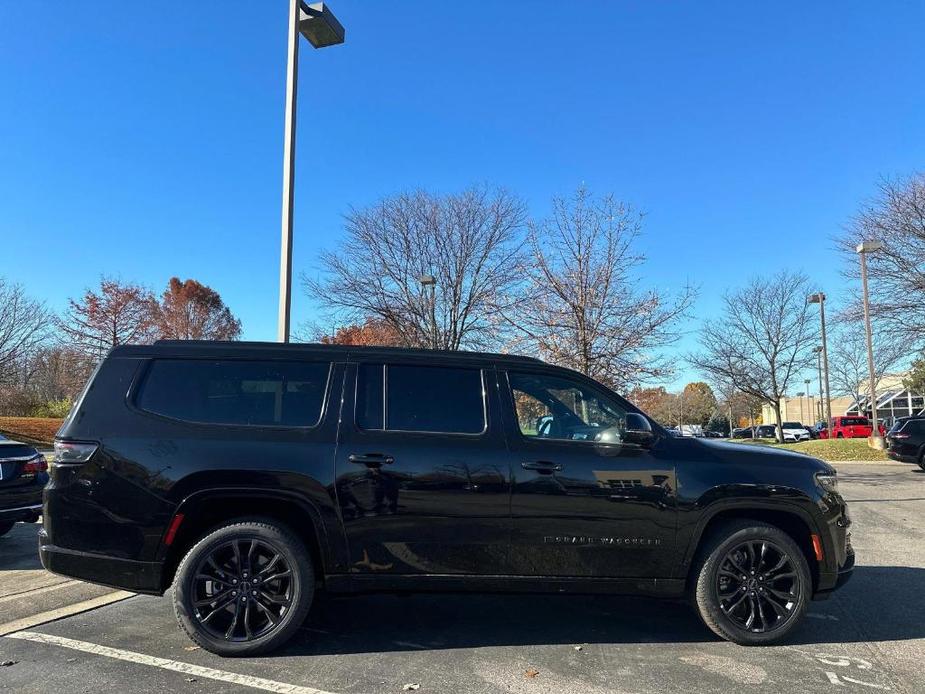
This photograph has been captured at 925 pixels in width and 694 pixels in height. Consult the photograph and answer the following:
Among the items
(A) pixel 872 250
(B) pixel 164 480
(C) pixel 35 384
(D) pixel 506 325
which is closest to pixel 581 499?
(B) pixel 164 480

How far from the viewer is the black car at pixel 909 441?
53.6 ft

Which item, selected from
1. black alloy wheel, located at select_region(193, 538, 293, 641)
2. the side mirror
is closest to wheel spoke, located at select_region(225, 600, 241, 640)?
black alloy wheel, located at select_region(193, 538, 293, 641)

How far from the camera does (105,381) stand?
4301 millimetres

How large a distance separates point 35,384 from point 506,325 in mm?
34188

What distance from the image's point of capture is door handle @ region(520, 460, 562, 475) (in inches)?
165

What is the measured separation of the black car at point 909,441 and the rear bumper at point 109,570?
59.5ft

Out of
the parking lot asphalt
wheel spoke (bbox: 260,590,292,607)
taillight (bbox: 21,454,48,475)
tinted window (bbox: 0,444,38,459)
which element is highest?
tinted window (bbox: 0,444,38,459)

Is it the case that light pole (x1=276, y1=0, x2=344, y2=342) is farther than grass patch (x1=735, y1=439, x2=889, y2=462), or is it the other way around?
grass patch (x1=735, y1=439, x2=889, y2=462)

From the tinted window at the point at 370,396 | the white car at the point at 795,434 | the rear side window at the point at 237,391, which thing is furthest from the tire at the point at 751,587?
the white car at the point at 795,434

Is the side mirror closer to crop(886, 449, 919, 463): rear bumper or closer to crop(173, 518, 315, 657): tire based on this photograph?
crop(173, 518, 315, 657): tire

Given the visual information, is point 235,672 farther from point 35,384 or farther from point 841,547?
point 35,384

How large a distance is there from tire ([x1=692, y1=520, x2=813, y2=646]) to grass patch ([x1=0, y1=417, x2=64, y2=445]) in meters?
26.1

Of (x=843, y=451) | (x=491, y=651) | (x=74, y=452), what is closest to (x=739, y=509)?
(x=491, y=651)

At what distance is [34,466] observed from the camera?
7.05 meters
